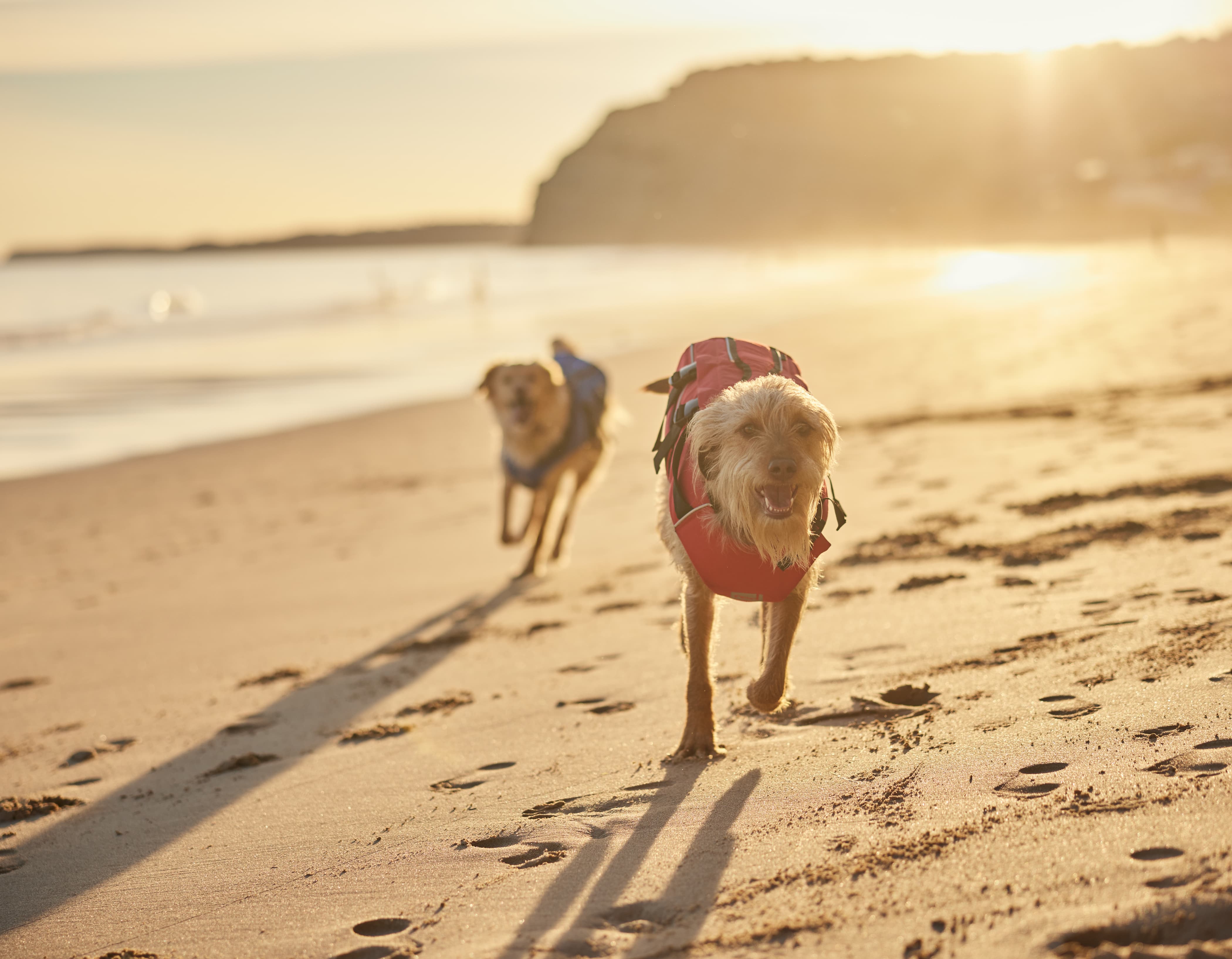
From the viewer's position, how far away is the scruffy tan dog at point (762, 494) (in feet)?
11.6

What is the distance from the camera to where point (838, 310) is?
77.3 feet

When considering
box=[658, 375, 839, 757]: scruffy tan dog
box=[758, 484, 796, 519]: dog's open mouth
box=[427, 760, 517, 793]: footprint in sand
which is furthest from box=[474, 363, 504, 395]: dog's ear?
box=[758, 484, 796, 519]: dog's open mouth

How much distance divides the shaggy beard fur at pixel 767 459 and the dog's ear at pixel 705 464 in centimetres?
5

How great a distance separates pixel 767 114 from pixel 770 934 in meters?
170

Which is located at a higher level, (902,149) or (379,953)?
(902,149)

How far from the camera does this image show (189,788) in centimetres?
392

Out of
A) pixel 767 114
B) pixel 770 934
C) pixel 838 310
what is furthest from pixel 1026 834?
pixel 767 114

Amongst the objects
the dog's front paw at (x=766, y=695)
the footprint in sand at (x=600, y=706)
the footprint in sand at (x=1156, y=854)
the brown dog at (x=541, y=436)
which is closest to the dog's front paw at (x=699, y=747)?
the dog's front paw at (x=766, y=695)

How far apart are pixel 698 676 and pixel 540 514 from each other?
3.44 m

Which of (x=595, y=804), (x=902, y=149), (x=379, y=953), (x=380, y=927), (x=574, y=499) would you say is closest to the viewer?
(x=379, y=953)

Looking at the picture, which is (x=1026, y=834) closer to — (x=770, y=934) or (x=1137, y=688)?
(x=770, y=934)

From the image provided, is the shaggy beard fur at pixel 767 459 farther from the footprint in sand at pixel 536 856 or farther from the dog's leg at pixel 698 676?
the footprint in sand at pixel 536 856

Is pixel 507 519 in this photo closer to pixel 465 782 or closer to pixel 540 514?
pixel 540 514

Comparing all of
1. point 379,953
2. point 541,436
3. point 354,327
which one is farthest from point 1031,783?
point 354,327
